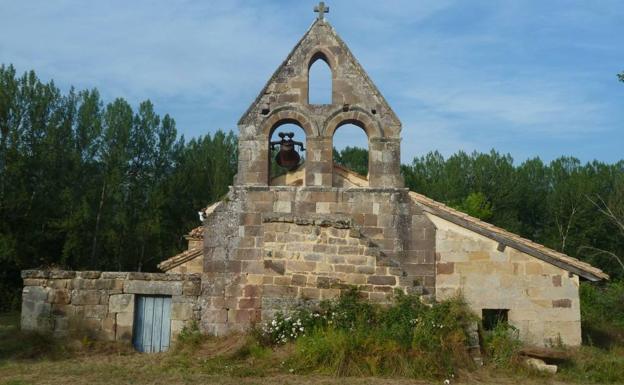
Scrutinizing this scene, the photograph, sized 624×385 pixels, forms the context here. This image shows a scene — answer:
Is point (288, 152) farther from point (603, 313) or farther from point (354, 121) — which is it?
point (603, 313)

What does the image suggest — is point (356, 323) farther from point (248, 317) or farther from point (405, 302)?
point (248, 317)

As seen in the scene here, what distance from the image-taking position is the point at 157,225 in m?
31.4

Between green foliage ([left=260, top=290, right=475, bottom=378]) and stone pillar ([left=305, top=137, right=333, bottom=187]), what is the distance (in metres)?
2.77

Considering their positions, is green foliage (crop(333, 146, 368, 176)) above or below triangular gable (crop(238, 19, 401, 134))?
above

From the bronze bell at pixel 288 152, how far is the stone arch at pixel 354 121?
3.33ft

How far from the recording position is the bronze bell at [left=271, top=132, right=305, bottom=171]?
13.0 m

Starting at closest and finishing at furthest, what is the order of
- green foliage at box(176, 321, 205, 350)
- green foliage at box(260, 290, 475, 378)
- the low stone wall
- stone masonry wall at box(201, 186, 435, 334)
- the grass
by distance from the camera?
the grass, green foliage at box(260, 290, 475, 378), stone masonry wall at box(201, 186, 435, 334), green foliage at box(176, 321, 205, 350), the low stone wall

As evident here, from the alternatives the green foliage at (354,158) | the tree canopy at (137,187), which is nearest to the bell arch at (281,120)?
the tree canopy at (137,187)

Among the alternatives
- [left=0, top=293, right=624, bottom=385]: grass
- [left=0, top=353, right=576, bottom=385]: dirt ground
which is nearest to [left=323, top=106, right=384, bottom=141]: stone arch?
[left=0, top=293, right=624, bottom=385]: grass

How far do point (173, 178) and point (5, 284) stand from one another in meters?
12.1

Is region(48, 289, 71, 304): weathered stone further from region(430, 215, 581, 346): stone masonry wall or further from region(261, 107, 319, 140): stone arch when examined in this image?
region(430, 215, 581, 346): stone masonry wall

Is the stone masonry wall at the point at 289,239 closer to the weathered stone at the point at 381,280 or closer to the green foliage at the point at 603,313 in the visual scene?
the weathered stone at the point at 381,280

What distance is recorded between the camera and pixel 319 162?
12.1 m

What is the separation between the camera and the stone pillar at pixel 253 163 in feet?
39.5
